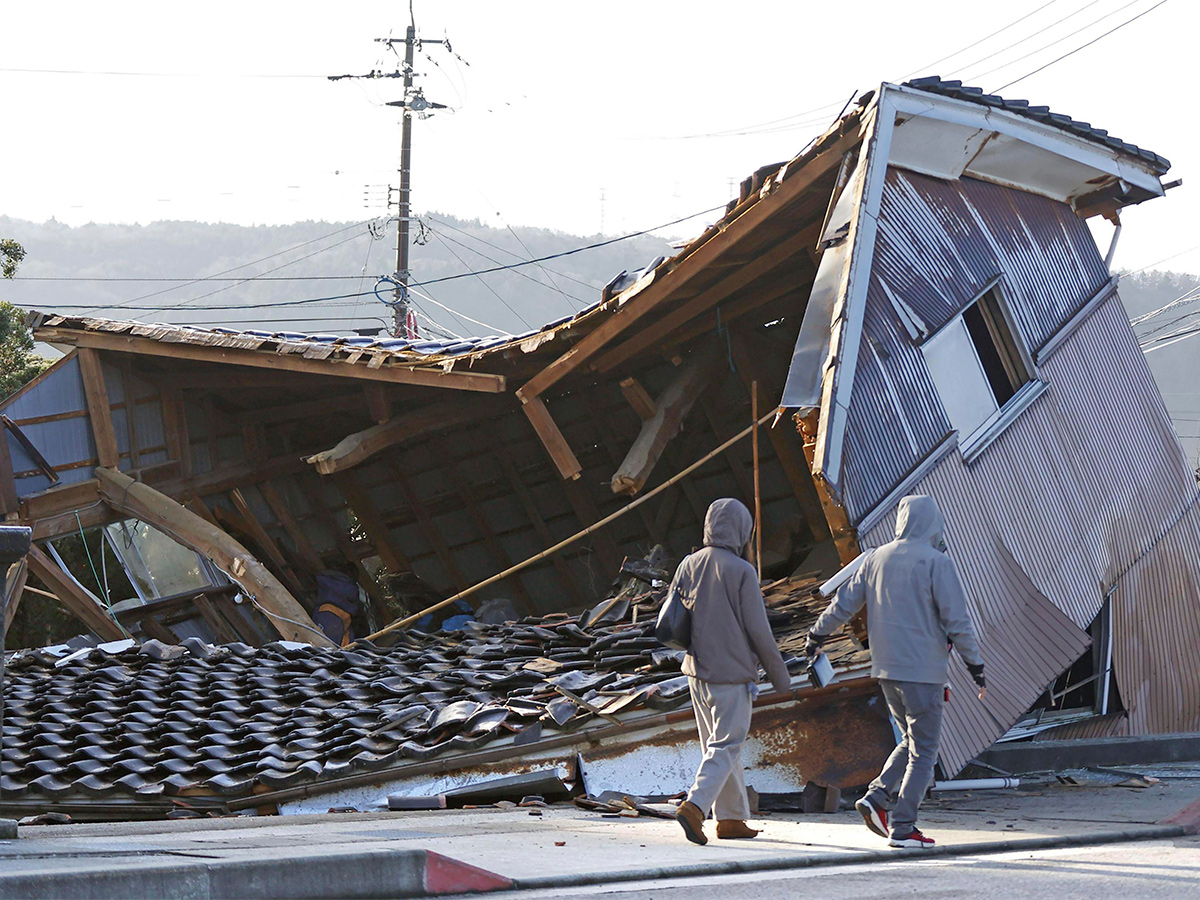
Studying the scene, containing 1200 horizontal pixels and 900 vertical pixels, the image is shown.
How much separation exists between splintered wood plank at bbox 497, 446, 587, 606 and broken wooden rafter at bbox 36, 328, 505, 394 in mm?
1875

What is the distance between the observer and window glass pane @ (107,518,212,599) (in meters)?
15.3

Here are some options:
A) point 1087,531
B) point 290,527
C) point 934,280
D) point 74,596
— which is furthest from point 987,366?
point 74,596

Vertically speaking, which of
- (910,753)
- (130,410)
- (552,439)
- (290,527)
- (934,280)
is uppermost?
(130,410)

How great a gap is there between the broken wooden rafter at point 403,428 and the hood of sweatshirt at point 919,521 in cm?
786

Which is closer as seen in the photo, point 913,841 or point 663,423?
point 913,841

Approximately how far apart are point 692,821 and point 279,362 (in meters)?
9.03

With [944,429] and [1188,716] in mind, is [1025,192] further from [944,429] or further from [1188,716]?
[1188,716]

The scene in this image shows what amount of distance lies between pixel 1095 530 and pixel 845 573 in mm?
A: 4003

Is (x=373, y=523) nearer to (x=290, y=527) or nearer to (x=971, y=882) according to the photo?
(x=290, y=527)

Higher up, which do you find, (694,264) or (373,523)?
(694,264)

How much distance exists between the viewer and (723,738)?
613 cm

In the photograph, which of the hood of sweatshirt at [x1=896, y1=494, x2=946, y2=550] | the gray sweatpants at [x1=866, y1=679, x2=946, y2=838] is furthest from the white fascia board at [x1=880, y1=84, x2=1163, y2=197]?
the gray sweatpants at [x1=866, y1=679, x2=946, y2=838]

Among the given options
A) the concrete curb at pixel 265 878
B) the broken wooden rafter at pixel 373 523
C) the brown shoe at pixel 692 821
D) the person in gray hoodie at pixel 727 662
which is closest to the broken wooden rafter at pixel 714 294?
the broken wooden rafter at pixel 373 523

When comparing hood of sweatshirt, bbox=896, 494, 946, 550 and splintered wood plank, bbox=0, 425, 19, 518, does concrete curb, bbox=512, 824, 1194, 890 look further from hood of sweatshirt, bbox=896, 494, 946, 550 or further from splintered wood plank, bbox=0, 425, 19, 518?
splintered wood plank, bbox=0, 425, 19, 518
